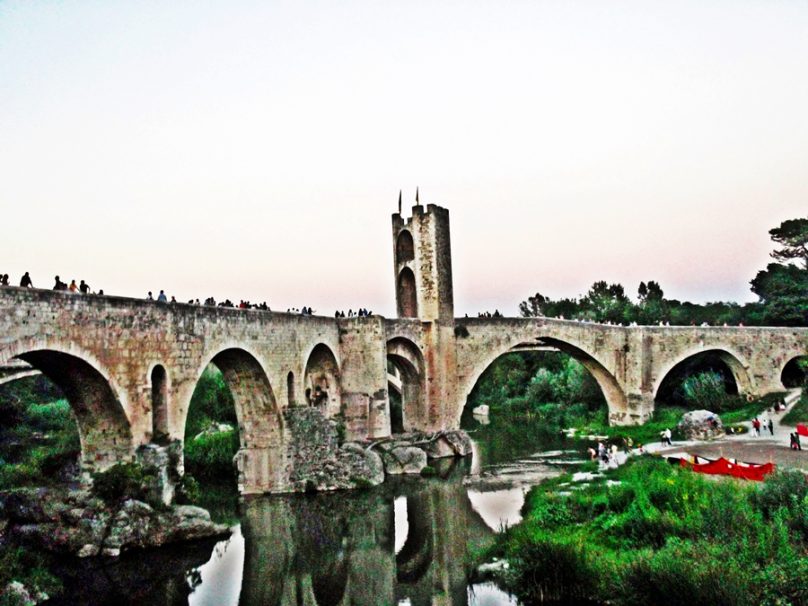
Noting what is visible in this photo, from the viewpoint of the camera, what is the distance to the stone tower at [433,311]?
90.7 feet

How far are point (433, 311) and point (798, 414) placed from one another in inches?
537

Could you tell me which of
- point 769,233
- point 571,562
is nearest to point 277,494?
point 571,562

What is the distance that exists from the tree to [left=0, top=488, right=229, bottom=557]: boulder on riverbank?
40.8 meters

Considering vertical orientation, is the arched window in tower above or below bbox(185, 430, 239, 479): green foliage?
above

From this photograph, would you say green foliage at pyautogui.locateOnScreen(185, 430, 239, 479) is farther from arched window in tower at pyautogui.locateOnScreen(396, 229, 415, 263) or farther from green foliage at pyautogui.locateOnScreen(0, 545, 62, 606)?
arched window in tower at pyautogui.locateOnScreen(396, 229, 415, 263)

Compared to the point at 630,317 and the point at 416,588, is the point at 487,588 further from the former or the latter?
the point at 630,317

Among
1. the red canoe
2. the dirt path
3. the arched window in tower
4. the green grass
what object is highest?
the arched window in tower

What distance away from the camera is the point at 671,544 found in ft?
34.2

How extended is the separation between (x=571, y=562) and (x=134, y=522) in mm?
8039

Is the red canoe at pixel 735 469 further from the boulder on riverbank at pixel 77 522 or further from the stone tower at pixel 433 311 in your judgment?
the stone tower at pixel 433 311

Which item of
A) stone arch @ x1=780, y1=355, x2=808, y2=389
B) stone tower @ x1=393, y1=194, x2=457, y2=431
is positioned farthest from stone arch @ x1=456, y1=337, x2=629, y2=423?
stone arch @ x1=780, y1=355, x2=808, y2=389

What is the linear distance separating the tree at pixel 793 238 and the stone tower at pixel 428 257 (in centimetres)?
2508

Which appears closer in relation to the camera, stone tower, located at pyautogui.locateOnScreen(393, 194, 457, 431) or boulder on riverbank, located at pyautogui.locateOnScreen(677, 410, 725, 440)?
boulder on riverbank, located at pyautogui.locateOnScreen(677, 410, 725, 440)

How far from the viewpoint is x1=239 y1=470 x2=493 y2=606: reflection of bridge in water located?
40.3ft
